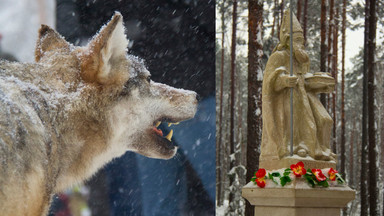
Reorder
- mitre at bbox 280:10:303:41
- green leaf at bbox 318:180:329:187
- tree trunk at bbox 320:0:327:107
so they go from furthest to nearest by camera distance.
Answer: tree trunk at bbox 320:0:327:107 → mitre at bbox 280:10:303:41 → green leaf at bbox 318:180:329:187

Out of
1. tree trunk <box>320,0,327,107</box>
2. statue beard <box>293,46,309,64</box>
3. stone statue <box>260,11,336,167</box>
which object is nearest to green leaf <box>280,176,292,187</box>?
stone statue <box>260,11,336,167</box>

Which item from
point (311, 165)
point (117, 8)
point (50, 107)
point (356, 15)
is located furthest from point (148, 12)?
point (356, 15)

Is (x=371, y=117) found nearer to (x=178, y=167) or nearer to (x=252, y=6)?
(x=252, y=6)

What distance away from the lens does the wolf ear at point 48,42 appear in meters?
5.95

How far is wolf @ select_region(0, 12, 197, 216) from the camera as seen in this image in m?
5.06

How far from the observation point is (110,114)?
605cm

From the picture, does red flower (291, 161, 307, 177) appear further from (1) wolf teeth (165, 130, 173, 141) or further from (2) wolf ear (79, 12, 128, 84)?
(2) wolf ear (79, 12, 128, 84)

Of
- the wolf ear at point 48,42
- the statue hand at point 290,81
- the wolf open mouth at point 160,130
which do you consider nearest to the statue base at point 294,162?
the statue hand at point 290,81

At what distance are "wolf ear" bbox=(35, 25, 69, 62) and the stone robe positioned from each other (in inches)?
101

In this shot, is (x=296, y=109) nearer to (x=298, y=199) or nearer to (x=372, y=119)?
(x=298, y=199)

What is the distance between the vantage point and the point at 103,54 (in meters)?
5.73

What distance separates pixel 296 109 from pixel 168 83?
190cm

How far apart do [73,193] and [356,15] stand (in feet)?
47.2

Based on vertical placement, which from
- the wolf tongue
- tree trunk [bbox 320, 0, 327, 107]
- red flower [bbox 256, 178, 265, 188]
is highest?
tree trunk [bbox 320, 0, 327, 107]
